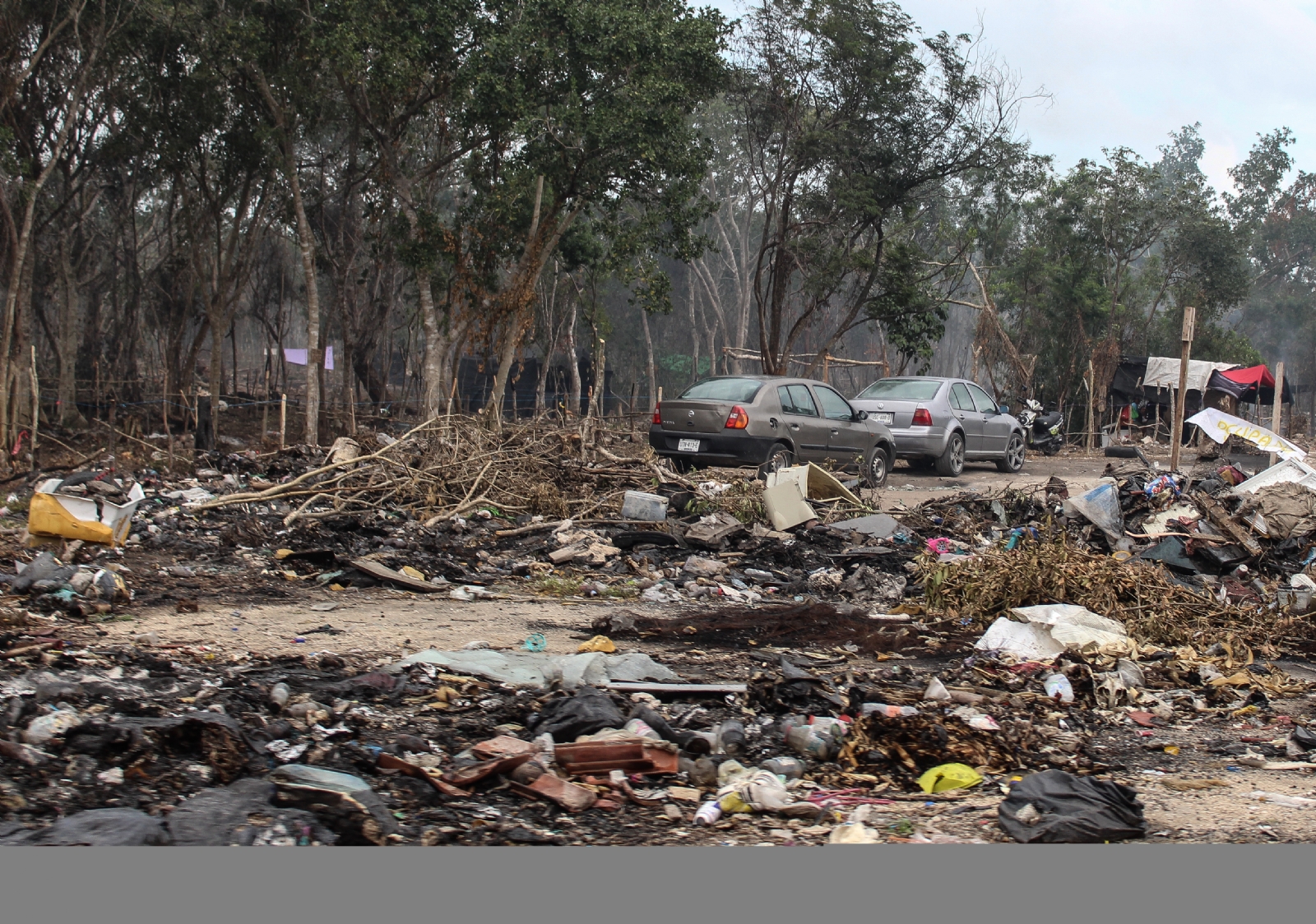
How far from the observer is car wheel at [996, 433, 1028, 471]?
1800 cm

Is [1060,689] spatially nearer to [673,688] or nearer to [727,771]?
[673,688]

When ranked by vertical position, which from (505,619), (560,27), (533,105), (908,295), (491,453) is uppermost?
(560,27)

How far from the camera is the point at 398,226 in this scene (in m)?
19.8

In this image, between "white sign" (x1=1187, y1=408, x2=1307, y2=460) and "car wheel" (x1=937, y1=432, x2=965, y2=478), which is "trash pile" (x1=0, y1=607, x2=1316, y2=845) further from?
"car wheel" (x1=937, y1=432, x2=965, y2=478)

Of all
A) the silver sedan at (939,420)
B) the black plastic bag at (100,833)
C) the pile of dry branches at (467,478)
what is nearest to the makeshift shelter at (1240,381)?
the silver sedan at (939,420)

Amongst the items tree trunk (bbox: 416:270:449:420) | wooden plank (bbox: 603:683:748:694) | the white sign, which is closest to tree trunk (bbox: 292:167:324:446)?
tree trunk (bbox: 416:270:449:420)

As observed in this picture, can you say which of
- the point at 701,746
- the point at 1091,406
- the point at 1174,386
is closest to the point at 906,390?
the point at 701,746

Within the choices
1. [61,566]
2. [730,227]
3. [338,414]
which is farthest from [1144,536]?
[730,227]

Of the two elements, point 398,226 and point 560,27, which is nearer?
point 560,27

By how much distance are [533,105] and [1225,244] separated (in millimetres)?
27631

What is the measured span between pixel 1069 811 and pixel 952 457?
13404 mm

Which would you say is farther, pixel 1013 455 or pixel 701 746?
pixel 1013 455

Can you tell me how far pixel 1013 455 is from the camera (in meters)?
18.2

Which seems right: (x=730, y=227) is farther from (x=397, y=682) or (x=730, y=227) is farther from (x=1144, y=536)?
(x=397, y=682)
